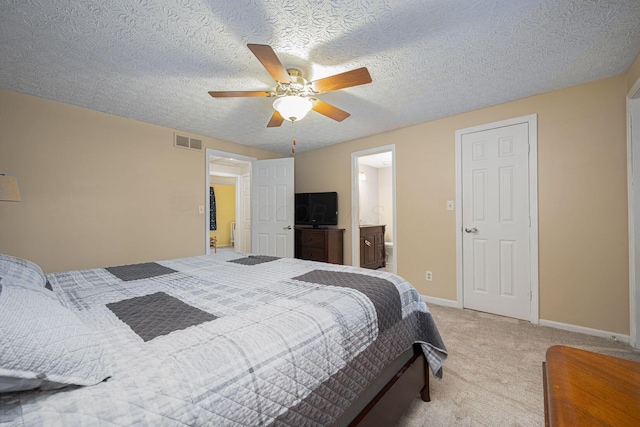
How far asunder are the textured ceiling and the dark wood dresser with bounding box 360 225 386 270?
242 centimetres

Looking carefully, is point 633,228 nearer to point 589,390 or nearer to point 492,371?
point 492,371

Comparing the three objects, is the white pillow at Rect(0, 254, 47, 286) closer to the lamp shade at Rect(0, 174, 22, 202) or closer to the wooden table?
the lamp shade at Rect(0, 174, 22, 202)

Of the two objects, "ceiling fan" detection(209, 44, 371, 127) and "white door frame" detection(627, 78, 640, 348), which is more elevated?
"ceiling fan" detection(209, 44, 371, 127)

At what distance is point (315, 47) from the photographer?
1.80m

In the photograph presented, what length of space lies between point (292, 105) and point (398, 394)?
1.98m

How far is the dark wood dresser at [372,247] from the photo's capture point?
4.55m

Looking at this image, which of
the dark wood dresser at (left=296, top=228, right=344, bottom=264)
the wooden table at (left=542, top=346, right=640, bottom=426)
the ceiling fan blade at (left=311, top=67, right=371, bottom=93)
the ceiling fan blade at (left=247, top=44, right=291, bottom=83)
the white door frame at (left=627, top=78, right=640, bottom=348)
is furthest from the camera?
the dark wood dresser at (left=296, top=228, right=344, bottom=264)

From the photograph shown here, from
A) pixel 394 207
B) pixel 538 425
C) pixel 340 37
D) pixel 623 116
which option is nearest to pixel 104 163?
pixel 340 37

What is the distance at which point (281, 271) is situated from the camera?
1787 mm

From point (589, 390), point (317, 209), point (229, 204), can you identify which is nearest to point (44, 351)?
point (589, 390)

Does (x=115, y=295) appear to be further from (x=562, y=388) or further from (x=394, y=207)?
(x=394, y=207)

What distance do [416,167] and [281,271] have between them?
8.01ft

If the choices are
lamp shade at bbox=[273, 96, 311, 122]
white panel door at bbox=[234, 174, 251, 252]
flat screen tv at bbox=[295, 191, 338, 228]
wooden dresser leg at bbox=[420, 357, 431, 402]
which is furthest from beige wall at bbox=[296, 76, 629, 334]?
white panel door at bbox=[234, 174, 251, 252]

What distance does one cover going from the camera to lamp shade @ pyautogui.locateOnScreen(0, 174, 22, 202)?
2230 millimetres
